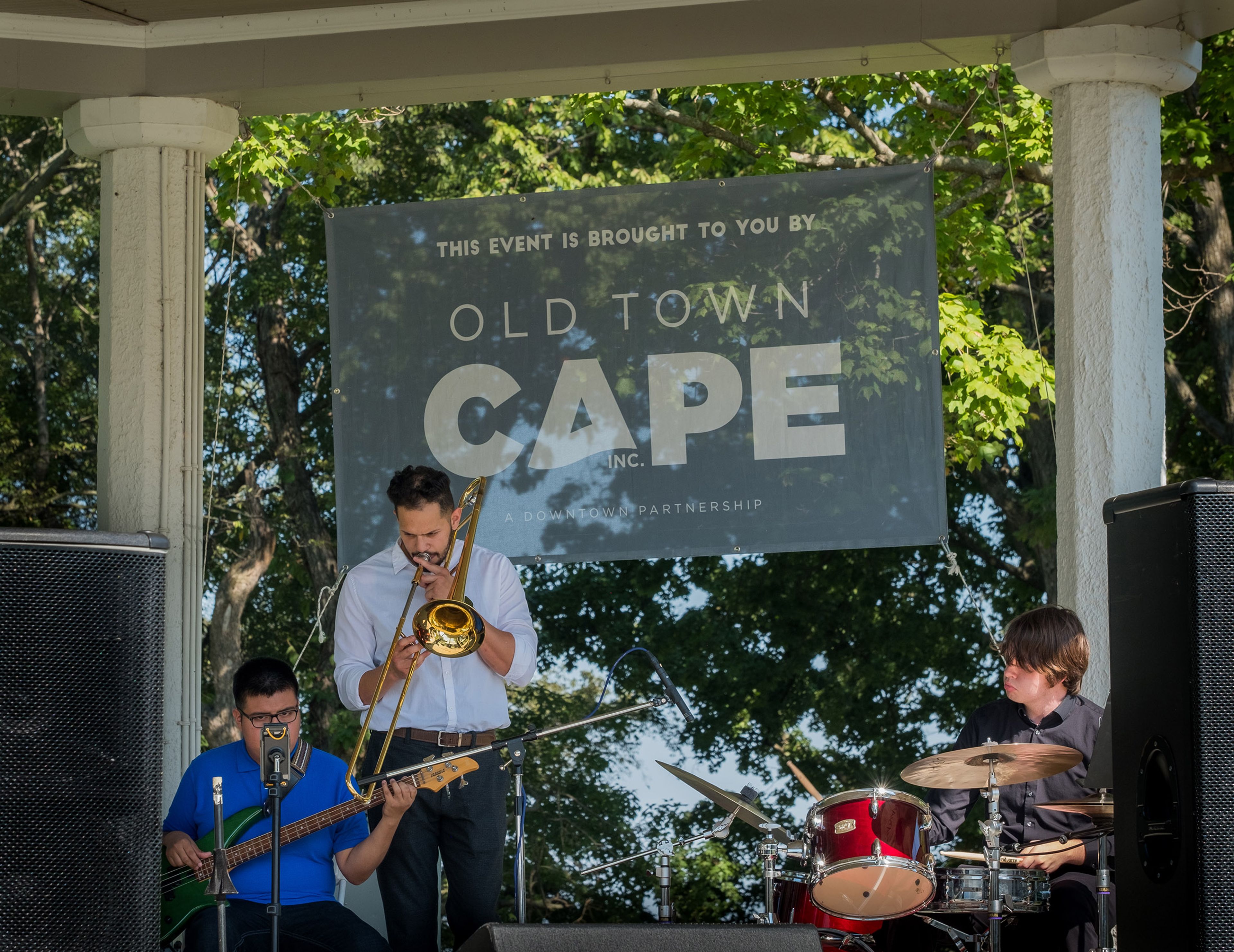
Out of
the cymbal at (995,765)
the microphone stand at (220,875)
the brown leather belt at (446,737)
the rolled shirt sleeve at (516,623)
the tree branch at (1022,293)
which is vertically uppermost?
the tree branch at (1022,293)

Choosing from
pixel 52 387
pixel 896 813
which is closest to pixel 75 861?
pixel 896 813

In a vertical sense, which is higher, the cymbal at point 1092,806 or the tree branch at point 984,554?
the tree branch at point 984,554

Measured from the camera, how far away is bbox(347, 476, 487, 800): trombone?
145 inches

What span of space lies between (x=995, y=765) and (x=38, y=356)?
12.5 m

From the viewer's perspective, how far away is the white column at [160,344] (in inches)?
199

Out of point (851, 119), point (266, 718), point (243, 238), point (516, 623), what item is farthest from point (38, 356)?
point (516, 623)

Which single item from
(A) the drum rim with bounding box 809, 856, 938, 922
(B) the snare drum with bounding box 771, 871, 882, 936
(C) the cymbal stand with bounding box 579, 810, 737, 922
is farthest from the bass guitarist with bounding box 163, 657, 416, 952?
(B) the snare drum with bounding box 771, 871, 882, 936

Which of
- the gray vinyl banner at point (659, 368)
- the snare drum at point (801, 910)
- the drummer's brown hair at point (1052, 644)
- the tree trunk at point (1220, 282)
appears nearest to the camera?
the drummer's brown hair at point (1052, 644)

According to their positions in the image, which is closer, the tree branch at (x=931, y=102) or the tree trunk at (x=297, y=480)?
the tree branch at (x=931, y=102)

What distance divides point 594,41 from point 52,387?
10871mm

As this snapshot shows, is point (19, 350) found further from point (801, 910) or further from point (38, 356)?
point (801, 910)

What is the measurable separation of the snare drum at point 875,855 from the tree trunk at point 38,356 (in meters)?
11.7

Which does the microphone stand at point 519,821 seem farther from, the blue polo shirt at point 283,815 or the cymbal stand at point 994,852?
the cymbal stand at point 994,852

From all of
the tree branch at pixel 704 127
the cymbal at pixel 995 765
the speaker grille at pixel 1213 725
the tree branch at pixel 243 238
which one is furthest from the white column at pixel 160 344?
the tree branch at pixel 243 238
